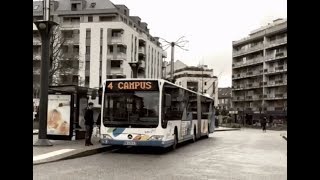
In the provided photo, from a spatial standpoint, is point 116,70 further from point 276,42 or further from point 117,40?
point 276,42

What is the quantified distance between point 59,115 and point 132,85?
3.82 m

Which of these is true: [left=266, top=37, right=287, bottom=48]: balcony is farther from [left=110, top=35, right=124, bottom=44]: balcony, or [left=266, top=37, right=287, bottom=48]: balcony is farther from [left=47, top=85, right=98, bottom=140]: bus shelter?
Answer: [left=47, top=85, right=98, bottom=140]: bus shelter

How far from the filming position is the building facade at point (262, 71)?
320 ft

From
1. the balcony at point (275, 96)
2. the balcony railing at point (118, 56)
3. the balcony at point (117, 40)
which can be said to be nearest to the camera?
the balcony railing at point (118, 56)

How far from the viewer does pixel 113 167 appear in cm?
1288

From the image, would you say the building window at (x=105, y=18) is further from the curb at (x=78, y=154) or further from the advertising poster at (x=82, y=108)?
the curb at (x=78, y=154)

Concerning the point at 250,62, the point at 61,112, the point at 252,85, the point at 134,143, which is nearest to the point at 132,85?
the point at 134,143

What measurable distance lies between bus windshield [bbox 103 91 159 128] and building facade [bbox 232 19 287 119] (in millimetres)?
76773

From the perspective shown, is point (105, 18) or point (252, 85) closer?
point (105, 18)

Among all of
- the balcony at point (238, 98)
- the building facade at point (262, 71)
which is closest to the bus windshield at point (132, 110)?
the building facade at point (262, 71)

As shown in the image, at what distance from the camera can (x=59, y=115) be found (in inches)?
766

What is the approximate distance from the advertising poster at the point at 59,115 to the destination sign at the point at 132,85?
2532 millimetres
